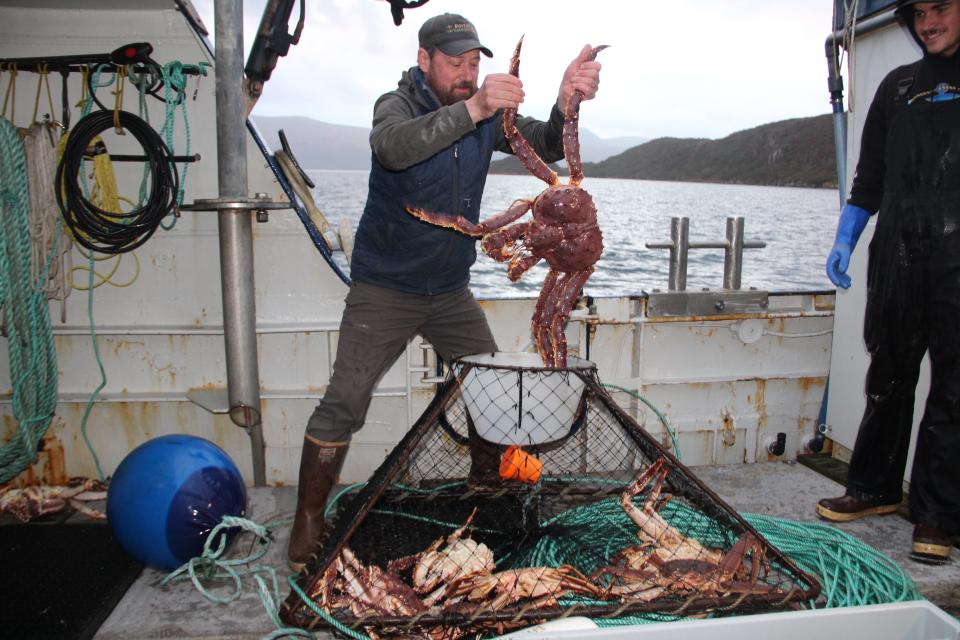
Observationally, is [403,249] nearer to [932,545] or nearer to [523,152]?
[523,152]

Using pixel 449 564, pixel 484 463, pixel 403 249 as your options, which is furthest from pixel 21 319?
pixel 449 564

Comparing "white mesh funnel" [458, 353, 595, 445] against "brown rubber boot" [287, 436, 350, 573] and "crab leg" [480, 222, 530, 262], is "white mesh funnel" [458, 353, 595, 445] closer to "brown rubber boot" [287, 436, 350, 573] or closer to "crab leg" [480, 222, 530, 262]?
"crab leg" [480, 222, 530, 262]

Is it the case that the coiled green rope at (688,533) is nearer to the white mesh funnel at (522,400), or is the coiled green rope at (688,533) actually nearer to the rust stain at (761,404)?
the white mesh funnel at (522,400)

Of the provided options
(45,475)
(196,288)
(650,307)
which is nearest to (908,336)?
(650,307)

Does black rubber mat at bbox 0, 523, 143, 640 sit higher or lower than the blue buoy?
lower

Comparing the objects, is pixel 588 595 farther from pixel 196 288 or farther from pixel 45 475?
pixel 45 475

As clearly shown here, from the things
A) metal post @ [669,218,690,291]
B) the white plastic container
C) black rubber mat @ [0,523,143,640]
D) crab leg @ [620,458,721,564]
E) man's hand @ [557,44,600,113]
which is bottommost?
black rubber mat @ [0,523,143,640]

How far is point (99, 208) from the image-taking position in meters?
3.66

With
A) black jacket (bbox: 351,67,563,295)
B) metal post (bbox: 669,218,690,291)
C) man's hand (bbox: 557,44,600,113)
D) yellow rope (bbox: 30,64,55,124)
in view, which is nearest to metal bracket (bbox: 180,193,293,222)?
black jacket (bbox: 351,67,563,295)

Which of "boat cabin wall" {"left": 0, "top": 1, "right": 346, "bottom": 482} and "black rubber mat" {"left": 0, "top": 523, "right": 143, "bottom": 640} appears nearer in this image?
"black rubber mat" {"left": 0, "top": 523, "right": 143, "bottom": 640}

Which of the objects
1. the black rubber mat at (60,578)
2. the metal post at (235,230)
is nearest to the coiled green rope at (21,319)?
the black rubber mat at (60,578)

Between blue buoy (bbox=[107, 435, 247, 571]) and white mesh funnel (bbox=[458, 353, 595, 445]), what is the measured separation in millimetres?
1148

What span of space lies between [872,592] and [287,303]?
3185 mm

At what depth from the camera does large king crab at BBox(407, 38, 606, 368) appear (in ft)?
8.05
